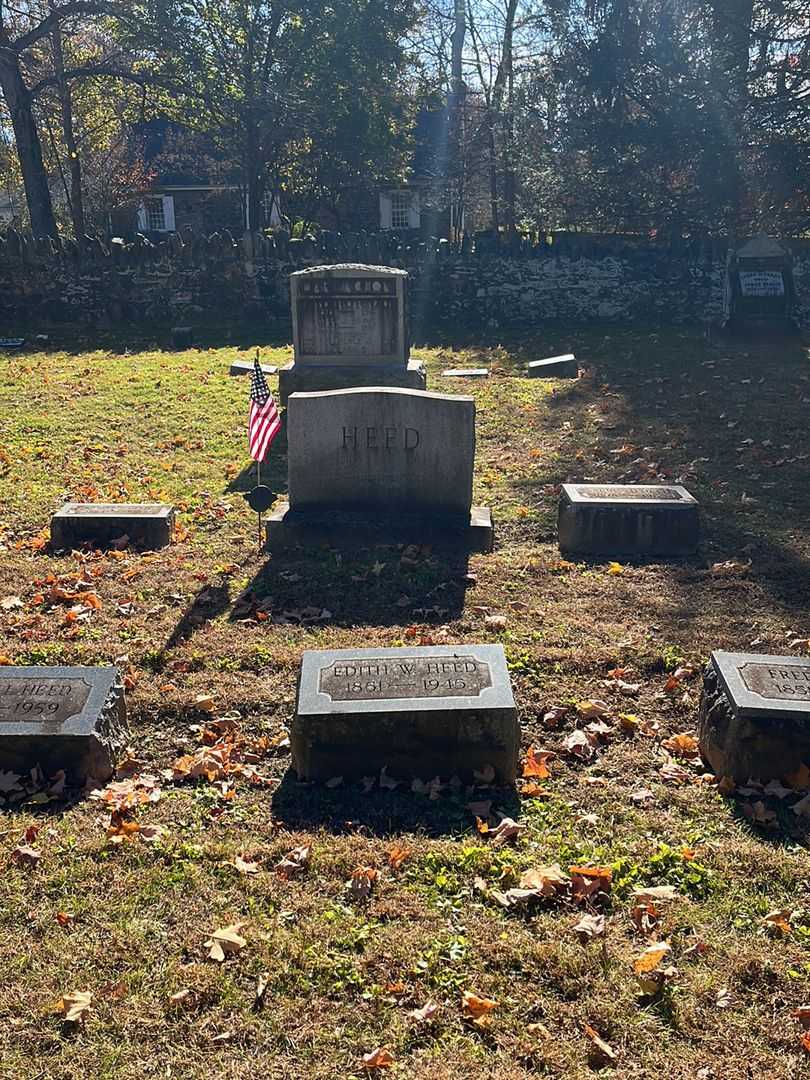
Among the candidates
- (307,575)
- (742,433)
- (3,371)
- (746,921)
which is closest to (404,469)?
(307,575)

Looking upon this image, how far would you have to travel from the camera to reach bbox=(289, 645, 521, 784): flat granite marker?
14.6 feet

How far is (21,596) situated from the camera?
22.7ft

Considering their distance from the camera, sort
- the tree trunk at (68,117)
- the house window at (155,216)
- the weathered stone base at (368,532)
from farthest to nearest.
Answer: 1. the house window at (155,216)
2. the tree trunk at (68,117)
3. the weathered stone base at (368,532)

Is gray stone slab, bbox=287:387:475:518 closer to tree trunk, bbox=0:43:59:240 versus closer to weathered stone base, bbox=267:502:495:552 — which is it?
weathered stone base, bbox=267:502:495:552

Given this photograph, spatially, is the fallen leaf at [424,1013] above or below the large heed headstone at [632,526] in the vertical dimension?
below

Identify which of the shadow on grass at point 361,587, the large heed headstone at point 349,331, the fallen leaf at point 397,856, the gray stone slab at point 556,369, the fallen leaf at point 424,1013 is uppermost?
the large heed headstone at point 349,331

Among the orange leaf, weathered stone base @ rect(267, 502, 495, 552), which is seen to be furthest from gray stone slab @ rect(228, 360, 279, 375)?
the orange leaf

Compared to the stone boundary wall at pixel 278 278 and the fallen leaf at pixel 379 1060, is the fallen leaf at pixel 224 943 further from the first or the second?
the stone boundary wall at pixel 278 278

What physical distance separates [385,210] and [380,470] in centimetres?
3612

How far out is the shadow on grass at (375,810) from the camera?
13.8ft

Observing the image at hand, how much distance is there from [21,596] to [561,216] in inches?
811

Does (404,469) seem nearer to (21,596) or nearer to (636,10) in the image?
(21,596)

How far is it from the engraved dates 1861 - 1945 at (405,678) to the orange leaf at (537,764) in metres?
0.49

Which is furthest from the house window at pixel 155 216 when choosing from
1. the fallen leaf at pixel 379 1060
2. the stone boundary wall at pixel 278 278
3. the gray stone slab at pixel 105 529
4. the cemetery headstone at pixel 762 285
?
the fallen leaf at pixel 379 1060
